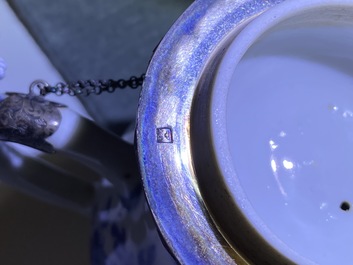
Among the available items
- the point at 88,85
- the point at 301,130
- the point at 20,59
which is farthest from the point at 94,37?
the point at 301,130

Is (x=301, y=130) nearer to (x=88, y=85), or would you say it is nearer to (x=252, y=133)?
(x=252, y=133)

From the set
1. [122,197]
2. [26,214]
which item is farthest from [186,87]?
[26,214]

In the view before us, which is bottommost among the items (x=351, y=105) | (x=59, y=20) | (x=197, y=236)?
(x=197, y=236)

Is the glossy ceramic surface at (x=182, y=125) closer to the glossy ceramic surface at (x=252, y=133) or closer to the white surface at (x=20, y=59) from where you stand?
the glossy ceramic surface at (x=252, y=133)

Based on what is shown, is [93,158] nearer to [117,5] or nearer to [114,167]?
[114,167]

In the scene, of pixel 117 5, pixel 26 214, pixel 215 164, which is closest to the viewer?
pixel 215 164

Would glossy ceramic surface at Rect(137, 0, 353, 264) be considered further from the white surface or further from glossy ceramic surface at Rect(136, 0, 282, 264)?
the white surface

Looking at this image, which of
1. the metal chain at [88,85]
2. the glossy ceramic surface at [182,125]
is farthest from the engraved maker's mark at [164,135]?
the metal chain at [88,85]
